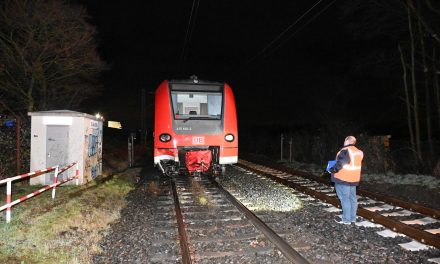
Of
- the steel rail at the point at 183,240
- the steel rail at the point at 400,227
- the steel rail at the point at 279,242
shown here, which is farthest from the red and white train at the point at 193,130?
the steel rail at the point at 279,242

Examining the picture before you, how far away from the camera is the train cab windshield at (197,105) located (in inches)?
413

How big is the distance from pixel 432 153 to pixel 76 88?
48.4ft

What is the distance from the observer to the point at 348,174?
6461mm

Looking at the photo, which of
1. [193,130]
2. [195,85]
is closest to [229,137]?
[193,130]

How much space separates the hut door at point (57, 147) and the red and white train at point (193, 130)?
2.76 m

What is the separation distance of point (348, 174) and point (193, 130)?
4.92m

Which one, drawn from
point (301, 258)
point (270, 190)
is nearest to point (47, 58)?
point (270, 190)

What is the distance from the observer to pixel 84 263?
188 inches

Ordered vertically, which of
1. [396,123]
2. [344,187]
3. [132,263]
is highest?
[396,123]

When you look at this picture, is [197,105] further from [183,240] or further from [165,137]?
[183,240]

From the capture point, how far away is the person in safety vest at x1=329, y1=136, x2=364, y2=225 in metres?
6.39

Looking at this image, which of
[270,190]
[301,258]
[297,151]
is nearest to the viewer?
[301,258]

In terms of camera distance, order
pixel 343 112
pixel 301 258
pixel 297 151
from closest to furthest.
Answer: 1. pixel 301 258
2. pixel 297 151
3. pixel 343 112

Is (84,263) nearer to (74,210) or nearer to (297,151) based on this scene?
(74,210)
